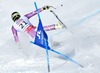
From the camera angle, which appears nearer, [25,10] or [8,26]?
[8,26]

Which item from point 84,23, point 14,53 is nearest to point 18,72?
point 14,53

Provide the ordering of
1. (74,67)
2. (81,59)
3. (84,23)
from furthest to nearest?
(84,23), (81,59), (74,67)

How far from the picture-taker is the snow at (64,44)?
7.70 metres

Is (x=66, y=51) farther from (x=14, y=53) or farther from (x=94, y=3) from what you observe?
(x=94, y=3)

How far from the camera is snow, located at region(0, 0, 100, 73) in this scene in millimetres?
7703

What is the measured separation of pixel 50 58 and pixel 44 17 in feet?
11.7

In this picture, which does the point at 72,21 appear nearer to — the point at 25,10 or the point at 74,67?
the point at 25,10

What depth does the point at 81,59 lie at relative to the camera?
789cm

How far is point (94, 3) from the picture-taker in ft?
37.3

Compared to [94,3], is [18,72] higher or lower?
lower

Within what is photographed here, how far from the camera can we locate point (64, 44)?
9.06 meters

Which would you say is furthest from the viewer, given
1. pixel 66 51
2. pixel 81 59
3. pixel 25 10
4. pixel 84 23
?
pixel 25 10

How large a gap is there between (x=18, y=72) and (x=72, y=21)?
11.2ft

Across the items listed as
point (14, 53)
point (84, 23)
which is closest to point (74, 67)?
point (14, 53)
